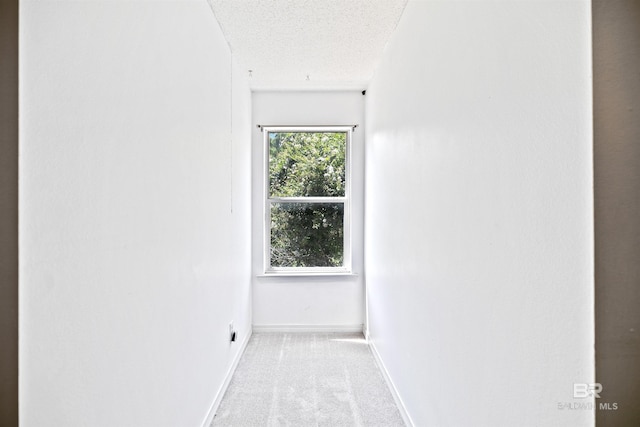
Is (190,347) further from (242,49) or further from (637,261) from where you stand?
(242,49)

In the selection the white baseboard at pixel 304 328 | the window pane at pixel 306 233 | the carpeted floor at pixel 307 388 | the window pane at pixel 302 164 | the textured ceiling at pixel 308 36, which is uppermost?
the textured ceiling at pixel 308 36

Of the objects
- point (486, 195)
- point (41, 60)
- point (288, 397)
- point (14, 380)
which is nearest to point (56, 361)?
point (14, 380)

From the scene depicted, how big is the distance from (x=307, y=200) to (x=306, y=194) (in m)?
0.07

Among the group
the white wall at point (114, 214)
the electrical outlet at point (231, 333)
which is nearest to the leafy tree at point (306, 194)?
the electrical outlet at point (231, 333)

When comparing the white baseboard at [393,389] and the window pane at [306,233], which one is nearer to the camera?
the white baseboard at [393,389]

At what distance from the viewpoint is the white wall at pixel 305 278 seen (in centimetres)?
411

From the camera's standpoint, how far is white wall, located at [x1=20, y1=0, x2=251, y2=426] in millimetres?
882

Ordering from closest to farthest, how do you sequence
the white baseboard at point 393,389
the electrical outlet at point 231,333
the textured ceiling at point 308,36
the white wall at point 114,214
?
the white wall at point 114,214, the white baseboard at point 393,389, the textured ceiling at point 308,36, the electrical outlet at point 231,333

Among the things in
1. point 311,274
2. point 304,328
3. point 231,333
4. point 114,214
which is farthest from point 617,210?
point 304,328

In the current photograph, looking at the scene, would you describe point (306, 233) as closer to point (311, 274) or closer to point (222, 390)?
point (311, 274)

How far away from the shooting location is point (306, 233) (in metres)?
4.21

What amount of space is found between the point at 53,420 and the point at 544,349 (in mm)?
1227

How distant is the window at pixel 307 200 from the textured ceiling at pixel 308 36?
2.22ft

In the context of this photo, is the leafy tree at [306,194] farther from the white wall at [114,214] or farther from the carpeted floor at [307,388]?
the white wall at [114,214]
